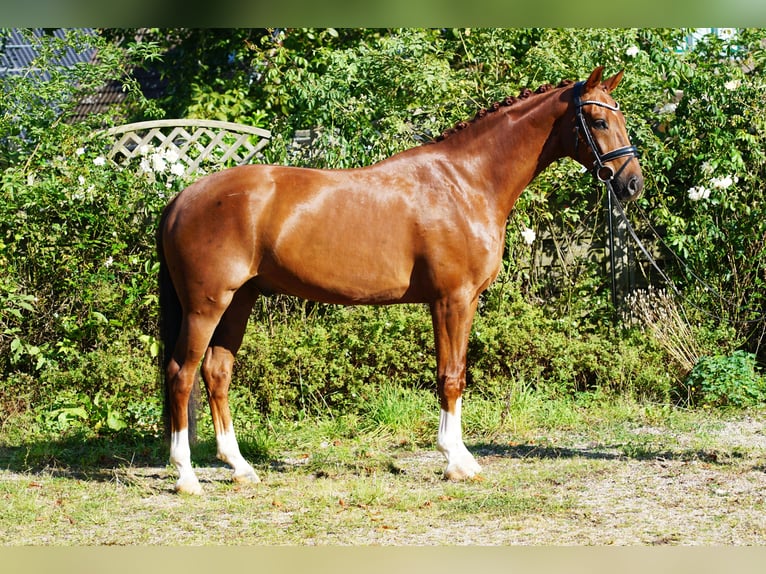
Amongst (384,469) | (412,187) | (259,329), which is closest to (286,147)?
(259,329)

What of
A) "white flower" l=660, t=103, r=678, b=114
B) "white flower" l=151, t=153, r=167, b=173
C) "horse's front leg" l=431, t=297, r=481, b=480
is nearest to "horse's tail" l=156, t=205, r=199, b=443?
"horse's front leg" l=431, t=297, r=481, b=480

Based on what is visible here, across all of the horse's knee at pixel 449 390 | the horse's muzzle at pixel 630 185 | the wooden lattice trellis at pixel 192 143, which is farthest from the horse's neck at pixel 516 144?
the wooden lattice trellis at pixel 192 143

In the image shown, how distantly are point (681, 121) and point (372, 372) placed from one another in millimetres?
3348

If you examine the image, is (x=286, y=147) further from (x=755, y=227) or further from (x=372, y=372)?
(x=755, y=227)

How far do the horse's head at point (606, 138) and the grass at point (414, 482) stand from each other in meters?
1.69

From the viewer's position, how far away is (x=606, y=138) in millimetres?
4988

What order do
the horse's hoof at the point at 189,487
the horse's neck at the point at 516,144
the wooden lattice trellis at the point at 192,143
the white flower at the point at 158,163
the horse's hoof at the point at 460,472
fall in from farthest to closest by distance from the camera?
1. the wooden lattice trellis at the point at 192,143
2. the white flower at the point at 158,163
3. the horse's neck at the point at 516,144
4. the horse's hoof at the point at 460,472
5. the horse's hoof at the point at 189,487

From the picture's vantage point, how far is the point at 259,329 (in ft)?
22.9

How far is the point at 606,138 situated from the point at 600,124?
9 cm

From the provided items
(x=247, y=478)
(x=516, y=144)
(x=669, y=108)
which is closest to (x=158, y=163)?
(x=247, y=478)

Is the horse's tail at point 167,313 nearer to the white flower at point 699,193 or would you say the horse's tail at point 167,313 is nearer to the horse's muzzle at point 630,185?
the horse's muzzle at point 630,185

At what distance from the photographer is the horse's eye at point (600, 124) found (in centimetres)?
497

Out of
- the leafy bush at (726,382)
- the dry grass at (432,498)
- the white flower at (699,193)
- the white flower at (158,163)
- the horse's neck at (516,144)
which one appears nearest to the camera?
the dry grass at (432,498)

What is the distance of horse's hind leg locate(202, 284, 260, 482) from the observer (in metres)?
5.17
